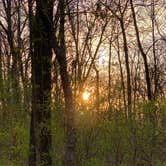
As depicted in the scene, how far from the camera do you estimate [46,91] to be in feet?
45.7

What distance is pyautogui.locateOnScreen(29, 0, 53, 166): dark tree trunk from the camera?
44.4 feet

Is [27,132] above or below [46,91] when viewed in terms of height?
below

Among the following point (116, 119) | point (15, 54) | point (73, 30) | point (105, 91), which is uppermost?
point (73, 30)

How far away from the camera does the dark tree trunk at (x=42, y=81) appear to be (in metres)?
13.5

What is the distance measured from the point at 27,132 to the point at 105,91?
13.9 ft

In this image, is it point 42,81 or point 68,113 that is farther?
point 42,81

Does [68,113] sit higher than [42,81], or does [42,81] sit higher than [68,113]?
[42,81]

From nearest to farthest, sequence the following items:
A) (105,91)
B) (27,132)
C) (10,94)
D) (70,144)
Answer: (70,144) < (27,132) < (10,94) < (105,91)

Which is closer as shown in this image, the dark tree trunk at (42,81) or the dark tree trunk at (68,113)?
the dark tree trunk at (68,113)

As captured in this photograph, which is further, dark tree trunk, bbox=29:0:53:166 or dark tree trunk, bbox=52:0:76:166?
dark tree trunk, bbox=29:0:53:166

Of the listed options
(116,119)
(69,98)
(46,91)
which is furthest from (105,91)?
(69,98)

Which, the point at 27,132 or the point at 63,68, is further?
the point at 27,132

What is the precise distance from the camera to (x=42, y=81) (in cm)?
1405

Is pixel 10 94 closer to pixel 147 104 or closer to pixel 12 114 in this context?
pixel 12 114
